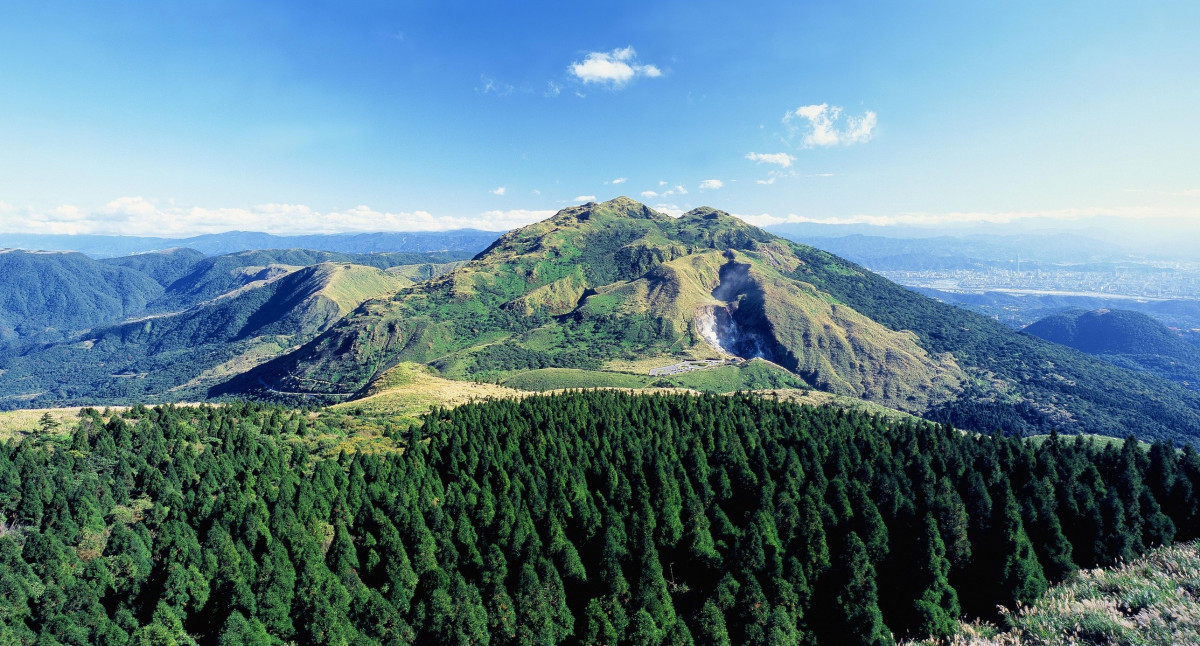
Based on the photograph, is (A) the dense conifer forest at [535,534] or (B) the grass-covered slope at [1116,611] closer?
(B) the grass-covered slope at [1116,611]

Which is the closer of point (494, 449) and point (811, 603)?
point (811, 603)

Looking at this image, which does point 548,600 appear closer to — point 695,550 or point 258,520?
point 695,550

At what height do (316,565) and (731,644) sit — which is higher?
(316,565)

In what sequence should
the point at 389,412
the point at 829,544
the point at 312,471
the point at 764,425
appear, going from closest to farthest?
1. the point at 829,544
2. the point at 312,471
3. the point at 764,425
4. the point at 389,412

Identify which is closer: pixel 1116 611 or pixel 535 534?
pixel 1116 611

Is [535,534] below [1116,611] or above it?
below

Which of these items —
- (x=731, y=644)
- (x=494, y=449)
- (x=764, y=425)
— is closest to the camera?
(x=731, y=644)

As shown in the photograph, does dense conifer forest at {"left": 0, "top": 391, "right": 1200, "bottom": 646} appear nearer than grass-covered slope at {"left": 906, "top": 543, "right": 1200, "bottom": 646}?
No

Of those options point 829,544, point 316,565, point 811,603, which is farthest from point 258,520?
point 829,544
